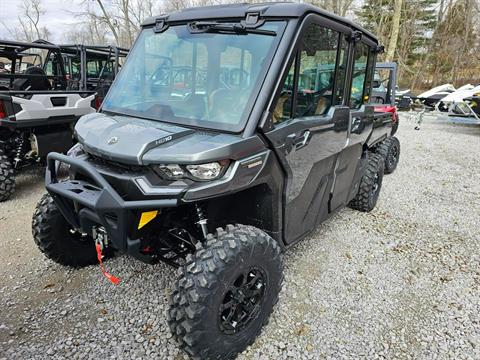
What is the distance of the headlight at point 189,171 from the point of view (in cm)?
201

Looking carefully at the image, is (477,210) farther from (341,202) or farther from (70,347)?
(70,347)

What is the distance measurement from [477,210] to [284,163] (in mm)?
4214

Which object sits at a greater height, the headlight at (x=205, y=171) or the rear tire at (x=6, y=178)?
the headlight at (x=205, y=171)

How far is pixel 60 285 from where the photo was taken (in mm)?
3029

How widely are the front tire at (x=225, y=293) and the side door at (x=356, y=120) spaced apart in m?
1.39

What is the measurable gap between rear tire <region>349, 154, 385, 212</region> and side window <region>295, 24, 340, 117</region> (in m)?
1.87

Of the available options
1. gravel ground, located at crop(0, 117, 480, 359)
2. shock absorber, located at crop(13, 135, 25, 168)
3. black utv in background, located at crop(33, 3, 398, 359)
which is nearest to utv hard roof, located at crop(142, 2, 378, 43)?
black utv in background, located at crop(33, 3, 398, 359)

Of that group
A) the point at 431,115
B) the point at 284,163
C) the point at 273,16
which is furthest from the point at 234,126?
the point at 431,115

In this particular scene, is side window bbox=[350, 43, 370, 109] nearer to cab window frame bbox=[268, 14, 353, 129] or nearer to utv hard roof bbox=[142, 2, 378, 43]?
cab window frame bbox=[268, 14, 353, 129]

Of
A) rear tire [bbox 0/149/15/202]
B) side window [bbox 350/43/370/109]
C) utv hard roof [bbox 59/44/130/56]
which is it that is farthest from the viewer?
utv hard roof [bbox 59/44/130/56]

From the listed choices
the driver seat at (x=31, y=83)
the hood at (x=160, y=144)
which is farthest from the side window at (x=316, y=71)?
the driver seat at (x=31, y=83)

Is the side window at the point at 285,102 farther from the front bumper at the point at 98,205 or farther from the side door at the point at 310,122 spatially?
the front bumper at the point at 98,205

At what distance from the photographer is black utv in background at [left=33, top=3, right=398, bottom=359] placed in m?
2.03

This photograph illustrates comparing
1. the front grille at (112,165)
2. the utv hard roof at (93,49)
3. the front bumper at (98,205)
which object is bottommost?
the front bumper at (98,205)
